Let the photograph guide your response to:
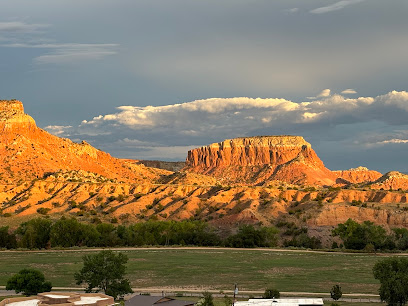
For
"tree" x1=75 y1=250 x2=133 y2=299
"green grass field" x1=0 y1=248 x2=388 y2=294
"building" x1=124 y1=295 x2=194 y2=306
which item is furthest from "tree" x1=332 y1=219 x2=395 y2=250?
"building" x1=124 y1=295 x2=194 y2=306

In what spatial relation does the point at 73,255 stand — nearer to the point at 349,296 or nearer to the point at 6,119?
the point at 349,296

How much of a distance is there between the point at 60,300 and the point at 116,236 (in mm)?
63598

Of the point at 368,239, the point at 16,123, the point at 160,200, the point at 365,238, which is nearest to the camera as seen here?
the point at 368,239

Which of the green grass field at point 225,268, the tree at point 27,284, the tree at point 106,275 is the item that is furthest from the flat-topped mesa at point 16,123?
the tree at point 106,275

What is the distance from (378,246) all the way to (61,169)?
337 feet

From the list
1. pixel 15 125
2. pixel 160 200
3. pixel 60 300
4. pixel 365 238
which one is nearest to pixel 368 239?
pixel 365 238

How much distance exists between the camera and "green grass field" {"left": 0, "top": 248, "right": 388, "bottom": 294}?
70562 mm

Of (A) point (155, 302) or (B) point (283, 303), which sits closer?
(B) point (283, 303)

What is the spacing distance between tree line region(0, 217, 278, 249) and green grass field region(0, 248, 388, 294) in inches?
→ 335

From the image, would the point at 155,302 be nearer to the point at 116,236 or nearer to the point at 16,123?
the point at 116,236

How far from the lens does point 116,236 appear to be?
115 m

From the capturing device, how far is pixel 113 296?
59.4 meters

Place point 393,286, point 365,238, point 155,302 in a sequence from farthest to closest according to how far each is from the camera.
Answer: point 365,238
point 393,286
point 155,302

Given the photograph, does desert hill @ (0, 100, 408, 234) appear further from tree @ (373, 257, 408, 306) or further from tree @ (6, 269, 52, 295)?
tree @ (6, 269, 52, 295)
